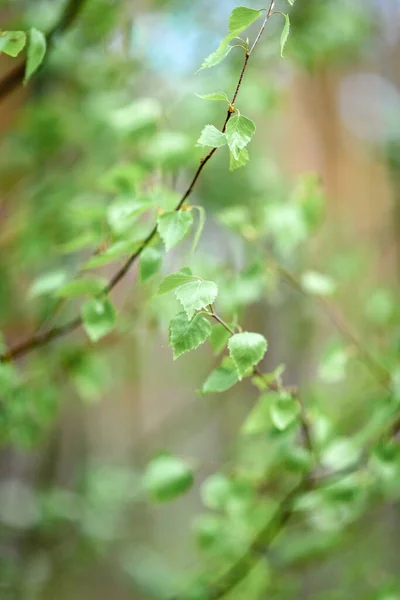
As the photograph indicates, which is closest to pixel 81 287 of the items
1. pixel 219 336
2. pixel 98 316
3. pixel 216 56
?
pixel 98 316

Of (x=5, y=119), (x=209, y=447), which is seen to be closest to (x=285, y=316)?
(x=209, y=447)

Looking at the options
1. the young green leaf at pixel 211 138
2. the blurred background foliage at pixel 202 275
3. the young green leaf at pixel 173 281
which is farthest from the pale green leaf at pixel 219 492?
the young green leaf at pixel 211 138

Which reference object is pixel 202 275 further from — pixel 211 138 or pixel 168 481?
pixel 211 138

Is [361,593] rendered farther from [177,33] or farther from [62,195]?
[177,33]

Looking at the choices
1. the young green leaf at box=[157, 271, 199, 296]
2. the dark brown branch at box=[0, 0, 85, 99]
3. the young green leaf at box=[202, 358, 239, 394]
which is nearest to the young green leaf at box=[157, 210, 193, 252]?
the young green leaf at box=[157, 271, 199, 296]

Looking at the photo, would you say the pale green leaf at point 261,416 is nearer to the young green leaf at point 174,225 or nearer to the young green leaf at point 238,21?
the young green leaf at point 174,225

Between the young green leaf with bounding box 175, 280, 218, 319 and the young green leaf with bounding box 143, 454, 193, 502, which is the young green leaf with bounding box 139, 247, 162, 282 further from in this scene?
the young green leaf with bounding box 143, 454, 193, 502
